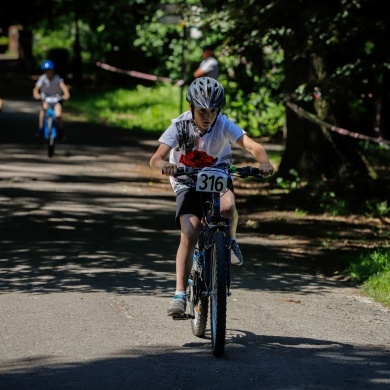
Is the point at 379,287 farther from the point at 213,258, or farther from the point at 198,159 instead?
the point at 213,258

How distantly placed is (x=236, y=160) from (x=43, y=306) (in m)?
13.1

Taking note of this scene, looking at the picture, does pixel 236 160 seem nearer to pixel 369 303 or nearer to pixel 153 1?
pixel 369 303

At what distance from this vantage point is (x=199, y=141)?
7.97 metres

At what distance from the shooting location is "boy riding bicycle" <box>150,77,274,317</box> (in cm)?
773

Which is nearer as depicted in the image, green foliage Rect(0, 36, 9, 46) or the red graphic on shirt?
the red graphic on shirt

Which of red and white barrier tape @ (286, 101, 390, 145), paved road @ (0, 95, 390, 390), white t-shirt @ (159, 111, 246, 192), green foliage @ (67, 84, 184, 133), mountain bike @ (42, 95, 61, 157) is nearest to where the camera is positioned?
paved road @ (0, 95, 390, 390)

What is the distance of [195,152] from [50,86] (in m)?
15.1

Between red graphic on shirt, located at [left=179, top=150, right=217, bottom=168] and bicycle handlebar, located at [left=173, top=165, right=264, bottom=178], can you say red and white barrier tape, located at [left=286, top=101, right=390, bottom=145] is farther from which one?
bicycle handlebar, located at [left=173, top=165, right=264, bottom=178]

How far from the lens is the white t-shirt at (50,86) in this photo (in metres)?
22.7

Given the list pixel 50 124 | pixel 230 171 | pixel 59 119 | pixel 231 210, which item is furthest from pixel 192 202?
pixel 59 119

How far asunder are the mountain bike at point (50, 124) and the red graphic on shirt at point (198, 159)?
13.9 m

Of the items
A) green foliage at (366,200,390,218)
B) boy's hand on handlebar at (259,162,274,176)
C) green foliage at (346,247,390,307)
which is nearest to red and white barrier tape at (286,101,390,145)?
green foliage at (366,200,390,218)

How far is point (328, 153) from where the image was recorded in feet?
58.7

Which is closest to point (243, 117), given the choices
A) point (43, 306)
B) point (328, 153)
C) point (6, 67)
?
point (328, 153)
